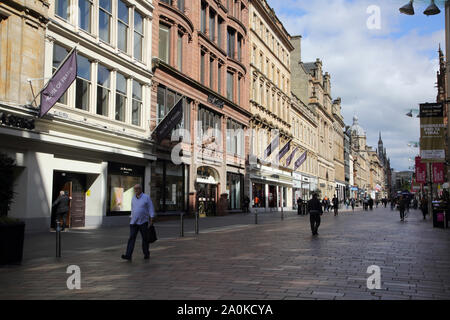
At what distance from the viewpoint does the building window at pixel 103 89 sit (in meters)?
22.1

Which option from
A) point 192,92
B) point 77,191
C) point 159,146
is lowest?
point 77,191

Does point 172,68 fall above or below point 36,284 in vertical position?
above

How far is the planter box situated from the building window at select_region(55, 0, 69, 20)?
12.5 m

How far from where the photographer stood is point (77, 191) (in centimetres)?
2138

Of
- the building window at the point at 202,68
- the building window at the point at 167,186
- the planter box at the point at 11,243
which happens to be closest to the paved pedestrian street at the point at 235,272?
the planter box at the point at 11,243

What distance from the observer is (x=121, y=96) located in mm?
23969

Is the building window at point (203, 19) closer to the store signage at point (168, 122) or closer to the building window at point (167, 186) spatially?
the store signage at point (168, 122)

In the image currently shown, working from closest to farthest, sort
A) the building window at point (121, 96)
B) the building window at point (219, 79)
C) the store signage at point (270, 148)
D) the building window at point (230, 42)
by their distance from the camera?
the building window at point (121, 96), the building window at point (219, 79), the building window at point (230, 42), the store signage at point (270, 148)

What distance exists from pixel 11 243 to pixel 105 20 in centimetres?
1582

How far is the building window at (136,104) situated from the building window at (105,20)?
3.26m
